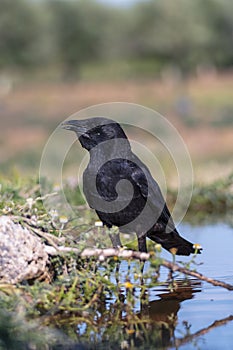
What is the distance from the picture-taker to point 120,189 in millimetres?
5625

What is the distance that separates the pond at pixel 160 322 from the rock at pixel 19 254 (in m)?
0.41

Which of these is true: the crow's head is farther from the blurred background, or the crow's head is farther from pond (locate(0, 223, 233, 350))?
the blurred background

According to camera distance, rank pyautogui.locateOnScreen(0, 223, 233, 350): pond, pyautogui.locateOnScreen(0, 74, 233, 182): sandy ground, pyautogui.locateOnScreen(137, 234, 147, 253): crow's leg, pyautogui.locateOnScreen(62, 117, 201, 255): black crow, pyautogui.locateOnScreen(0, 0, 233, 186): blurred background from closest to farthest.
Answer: pyautogui.locateOnScreen(0, 223, 233, 350): pond → pyautogui.locateOnScreen(62, 117, 201, 255): black crow → pyautogui.locateOnScreen(137, 234, 147, 253): crow's leg → pyautogui.locateOnScreen(0, 74, 233, 182): sandy ground → pyautogui.locateOnScreen(0, 0, 233, 186): blurred background

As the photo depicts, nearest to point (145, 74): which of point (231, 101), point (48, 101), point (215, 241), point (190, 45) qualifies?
point (190, 45)

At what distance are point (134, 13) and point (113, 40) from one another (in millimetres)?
3960

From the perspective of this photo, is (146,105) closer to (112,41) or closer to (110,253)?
(110,253)

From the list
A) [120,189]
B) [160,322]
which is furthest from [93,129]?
[160,322]

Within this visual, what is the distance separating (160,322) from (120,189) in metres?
1.15

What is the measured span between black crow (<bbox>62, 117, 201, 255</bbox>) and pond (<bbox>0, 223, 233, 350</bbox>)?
1.10ft

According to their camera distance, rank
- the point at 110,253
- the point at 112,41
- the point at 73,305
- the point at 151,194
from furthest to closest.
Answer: the point at 112,41 → the point at 151,194 → the point at 110,253 → the point at 73,305

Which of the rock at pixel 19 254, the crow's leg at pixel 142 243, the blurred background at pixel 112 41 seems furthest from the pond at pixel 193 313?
the blurred background at pixel 112 41

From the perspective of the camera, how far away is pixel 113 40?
75.9 meters

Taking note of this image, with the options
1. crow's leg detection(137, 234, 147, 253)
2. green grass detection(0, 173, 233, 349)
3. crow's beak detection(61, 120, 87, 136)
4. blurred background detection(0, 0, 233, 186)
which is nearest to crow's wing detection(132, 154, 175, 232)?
crow's leg detection(137, 234, 147, 253)

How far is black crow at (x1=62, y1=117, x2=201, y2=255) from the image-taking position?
5611 mm
